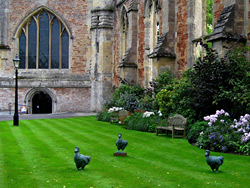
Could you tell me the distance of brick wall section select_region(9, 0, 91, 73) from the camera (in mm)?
31031

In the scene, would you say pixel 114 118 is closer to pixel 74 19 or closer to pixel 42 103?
pixel 74 19

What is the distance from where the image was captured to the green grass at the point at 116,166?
6.21 metres

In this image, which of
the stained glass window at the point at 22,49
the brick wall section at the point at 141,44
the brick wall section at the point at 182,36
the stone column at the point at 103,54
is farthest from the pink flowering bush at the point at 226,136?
the stained glass window at the point at 22,49

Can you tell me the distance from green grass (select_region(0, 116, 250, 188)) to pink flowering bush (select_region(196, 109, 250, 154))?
36 cm

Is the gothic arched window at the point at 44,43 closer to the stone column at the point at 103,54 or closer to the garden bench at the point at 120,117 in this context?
the stone column at the point at 103,54

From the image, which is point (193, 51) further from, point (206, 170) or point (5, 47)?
point (5, 47)

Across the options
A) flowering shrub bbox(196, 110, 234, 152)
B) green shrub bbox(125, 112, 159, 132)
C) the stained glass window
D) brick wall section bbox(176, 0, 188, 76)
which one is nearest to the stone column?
the stained glass window

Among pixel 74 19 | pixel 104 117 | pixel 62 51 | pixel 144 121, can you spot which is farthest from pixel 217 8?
pixel 62 51

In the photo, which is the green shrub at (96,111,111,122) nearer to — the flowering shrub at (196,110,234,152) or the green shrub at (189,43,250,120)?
the green shrub at (189,43,250,120)

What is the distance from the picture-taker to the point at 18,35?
103 feet

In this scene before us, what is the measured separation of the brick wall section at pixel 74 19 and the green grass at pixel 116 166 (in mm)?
20223

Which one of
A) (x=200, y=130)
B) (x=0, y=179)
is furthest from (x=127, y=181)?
(x=200, y=130)

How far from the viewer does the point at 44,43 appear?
3141cm

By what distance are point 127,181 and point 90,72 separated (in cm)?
2481
